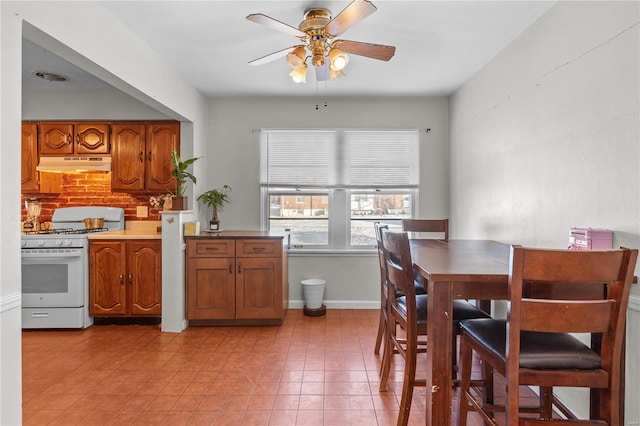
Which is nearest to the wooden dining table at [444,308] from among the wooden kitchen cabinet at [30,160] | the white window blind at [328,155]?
the white window blind at [328,155]

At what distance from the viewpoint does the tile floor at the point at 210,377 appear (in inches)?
84.6

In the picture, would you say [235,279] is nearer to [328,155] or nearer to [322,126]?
[328,155]

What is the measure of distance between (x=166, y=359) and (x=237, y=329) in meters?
0.82

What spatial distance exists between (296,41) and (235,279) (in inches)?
88.7

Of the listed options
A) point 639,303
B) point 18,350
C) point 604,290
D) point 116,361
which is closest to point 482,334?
point 604,290

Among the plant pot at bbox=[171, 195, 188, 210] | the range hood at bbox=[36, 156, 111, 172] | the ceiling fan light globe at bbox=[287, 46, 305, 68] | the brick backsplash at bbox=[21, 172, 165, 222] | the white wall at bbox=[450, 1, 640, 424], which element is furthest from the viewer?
the brick backsplash at bbox=[21, 172, 165, 222]

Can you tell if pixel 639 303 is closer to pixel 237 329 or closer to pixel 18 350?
pixel 18 350

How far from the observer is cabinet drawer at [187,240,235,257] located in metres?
3.64

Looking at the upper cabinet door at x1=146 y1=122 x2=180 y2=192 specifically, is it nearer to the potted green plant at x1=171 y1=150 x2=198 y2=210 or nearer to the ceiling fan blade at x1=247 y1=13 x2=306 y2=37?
the potted green plant at x1=171 y1=150 x2=198 y2=210

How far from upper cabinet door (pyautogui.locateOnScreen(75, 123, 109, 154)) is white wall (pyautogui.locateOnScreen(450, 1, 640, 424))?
3.89 meters

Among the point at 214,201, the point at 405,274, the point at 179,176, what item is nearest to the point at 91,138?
the point at 179,176

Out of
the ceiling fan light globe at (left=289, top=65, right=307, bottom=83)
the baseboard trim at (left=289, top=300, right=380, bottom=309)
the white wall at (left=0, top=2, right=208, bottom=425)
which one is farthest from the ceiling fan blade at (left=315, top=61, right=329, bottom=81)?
the baseboard trim at (left=289, top=300, right=380, bottom=309)

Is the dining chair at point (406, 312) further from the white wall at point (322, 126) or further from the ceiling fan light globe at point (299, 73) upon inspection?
the white wall at point (322, 126)

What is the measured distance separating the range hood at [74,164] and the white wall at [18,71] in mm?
1392
